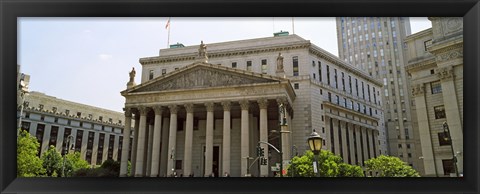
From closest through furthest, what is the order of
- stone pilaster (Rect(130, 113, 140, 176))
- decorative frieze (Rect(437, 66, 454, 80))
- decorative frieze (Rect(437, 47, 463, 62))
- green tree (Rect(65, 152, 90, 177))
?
decorative frieze (Rect(437, 47, 463, 62))
decorative frieze (Rect(437, 66, 454, 80))
stone pilaster (Rect(130, 113, 140, 176))
green tree (Rect(65, 152, 90, 177))

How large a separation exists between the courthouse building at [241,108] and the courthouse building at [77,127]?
6.88 m

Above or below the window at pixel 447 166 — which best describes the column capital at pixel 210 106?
above

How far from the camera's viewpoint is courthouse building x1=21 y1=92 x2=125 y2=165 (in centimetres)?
3978

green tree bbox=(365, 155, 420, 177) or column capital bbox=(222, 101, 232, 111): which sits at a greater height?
column capital bbox=(222, 101, 232, 111)

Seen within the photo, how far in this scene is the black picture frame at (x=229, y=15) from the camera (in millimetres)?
4238

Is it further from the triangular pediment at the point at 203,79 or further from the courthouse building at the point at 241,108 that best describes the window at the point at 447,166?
the triangular pediment at the point at 203,79

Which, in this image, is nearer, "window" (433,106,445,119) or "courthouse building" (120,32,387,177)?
"window" (433,106,445,119)

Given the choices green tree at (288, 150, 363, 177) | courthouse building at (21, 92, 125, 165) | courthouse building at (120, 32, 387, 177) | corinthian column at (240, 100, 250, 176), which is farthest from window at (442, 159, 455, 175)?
courthouse building at (21, 92, 125, 165)

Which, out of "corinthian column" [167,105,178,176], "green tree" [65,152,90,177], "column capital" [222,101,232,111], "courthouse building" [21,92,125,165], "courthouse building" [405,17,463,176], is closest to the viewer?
"courthouse building" [405,17,463,176]

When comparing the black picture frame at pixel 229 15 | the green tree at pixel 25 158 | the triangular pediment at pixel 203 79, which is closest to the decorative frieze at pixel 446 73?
the triangular pediment at pixel 203 79

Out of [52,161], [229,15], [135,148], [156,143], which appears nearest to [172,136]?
[156,143]

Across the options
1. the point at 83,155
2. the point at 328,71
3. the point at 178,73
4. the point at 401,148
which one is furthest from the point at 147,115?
the point at 401,148

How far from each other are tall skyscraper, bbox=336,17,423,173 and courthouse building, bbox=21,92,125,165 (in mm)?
54087

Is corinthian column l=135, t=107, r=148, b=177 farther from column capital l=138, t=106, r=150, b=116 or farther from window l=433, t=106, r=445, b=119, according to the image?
window l=433, t=106, r=445, b=119
